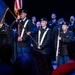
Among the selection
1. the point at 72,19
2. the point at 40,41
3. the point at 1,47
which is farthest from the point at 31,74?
the point at 72,19

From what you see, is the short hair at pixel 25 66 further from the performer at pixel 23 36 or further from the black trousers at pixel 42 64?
the performer at pixel 23 36

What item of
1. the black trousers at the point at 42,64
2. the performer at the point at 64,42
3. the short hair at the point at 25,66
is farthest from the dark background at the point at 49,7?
the short hair at the point at 25,66

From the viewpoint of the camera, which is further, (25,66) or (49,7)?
(49,7)

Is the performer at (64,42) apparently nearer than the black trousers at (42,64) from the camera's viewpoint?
No

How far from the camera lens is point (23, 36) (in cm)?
927

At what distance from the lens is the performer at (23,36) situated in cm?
914

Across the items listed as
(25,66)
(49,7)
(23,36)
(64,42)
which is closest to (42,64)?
(25,66)

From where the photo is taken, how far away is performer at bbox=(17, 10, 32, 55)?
9.14 metres

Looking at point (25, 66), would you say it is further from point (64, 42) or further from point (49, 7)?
point (49, 7)

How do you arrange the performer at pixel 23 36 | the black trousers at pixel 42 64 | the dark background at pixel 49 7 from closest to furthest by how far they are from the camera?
the black trousers at pixel 42 64
the performer at pixel 23 36
the dark background at pixel 49 7

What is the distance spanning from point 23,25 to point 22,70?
21.2ft

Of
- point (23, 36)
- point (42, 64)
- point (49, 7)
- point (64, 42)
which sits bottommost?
point (64, 42)

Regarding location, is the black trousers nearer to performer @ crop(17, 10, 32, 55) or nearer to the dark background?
performer @ crop(17, 10, 32, 55)

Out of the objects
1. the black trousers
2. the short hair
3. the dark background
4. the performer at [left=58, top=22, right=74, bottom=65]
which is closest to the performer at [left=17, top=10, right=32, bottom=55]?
the performer at [left=58, top=22, right=74, bottom=65]
